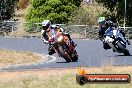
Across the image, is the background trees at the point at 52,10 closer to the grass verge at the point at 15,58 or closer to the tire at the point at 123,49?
the grass verge at the point at 15,58

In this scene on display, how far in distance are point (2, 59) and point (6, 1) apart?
2607 centimetres

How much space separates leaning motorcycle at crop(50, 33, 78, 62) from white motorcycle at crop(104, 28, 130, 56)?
274 cm

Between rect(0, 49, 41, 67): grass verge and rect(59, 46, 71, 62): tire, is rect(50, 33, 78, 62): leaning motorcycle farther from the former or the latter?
rect(0, 49, 41, 67): grass verge

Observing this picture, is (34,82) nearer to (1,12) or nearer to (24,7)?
(1,12)

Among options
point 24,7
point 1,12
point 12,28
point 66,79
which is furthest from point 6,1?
point 66,79

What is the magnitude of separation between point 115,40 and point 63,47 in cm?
332

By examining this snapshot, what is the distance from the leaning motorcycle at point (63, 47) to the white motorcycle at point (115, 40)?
108 inches

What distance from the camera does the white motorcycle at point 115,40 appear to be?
25.0 metres

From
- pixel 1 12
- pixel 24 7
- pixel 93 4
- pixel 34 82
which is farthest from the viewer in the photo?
pixel 24 7

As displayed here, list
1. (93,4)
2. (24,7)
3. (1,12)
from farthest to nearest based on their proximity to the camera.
→ (24,7) < (93,4) < (1,12)

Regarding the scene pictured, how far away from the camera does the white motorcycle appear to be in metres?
25.0

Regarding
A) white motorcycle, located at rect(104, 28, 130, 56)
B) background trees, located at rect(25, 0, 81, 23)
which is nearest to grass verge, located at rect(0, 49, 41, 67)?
white motorcycle, located at rect(104, 28, 130, 56)

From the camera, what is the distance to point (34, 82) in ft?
45.9

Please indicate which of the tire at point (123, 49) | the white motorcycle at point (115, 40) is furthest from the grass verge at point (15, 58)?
the tire at point (123, 49)
